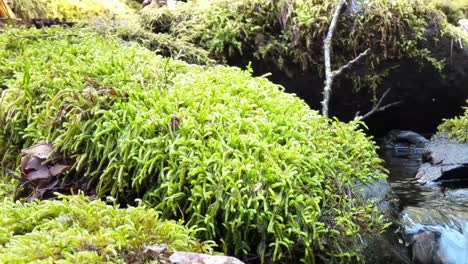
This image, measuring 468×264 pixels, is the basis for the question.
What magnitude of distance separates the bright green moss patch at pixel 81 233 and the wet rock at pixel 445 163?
10.2ft

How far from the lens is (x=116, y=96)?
253 centimetres

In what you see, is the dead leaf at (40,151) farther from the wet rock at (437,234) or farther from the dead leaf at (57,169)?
the wet rock at (437,234)

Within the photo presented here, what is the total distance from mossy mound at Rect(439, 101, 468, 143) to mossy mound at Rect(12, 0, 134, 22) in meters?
3.85

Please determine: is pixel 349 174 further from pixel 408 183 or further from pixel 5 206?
pixel 408 183

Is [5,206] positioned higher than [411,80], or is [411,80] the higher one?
[411,80]

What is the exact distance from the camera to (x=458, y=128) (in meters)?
5.01

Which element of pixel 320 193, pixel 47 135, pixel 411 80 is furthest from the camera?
pixel 411 80

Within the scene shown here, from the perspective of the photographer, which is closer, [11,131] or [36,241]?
[36,241]

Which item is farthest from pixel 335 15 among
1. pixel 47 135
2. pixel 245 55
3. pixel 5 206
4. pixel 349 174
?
pixel 5 206

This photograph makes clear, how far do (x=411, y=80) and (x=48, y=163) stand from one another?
161 inches

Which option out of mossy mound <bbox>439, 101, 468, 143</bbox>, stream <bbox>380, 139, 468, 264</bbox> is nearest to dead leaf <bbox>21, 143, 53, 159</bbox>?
stream <bbox>380, 139, 468, 264</bbox>

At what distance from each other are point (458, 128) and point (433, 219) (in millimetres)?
2341

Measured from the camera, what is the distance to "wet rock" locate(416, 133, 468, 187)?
428 centimetres

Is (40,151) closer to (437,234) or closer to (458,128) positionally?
(437,234)
